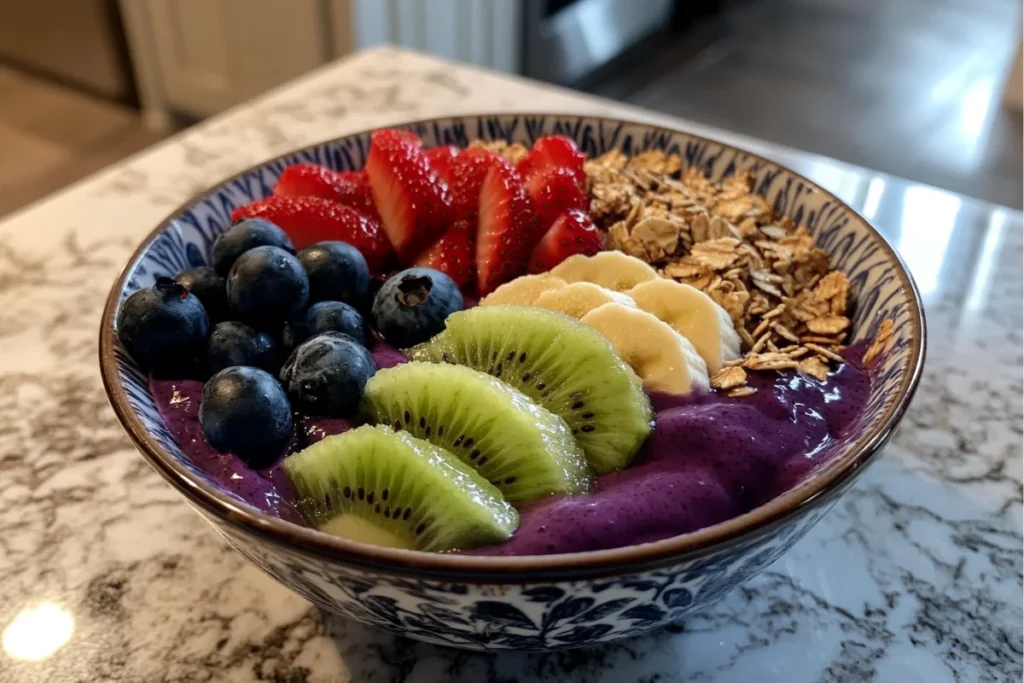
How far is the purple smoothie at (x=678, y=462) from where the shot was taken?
1.82 ft

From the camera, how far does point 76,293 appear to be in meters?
1.08

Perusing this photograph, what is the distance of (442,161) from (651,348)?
1.20 feet

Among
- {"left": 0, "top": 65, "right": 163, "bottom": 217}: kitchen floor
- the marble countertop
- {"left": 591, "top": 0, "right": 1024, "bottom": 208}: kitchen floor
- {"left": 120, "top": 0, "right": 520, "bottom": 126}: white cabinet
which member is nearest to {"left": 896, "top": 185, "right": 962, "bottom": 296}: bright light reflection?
the marble countertop

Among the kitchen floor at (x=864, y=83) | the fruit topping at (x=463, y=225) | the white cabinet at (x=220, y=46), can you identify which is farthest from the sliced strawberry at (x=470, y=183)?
the kitchen floor at (x=864, y=83)

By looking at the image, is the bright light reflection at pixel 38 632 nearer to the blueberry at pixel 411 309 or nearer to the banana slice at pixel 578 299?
the blueberry at pixel 411 309

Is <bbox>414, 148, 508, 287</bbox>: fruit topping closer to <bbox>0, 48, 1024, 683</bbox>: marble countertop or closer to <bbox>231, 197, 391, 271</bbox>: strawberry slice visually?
<bbox>231, 197, 391, 271</bbox>: strawberry slice

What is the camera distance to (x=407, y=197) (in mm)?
885

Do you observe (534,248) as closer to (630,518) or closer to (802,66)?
(630,518)

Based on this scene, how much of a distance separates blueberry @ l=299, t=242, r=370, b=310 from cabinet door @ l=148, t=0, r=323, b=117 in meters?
1.88

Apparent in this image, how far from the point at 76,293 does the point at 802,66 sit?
9.84ft

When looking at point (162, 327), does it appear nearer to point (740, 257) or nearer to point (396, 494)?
point (396, 494)

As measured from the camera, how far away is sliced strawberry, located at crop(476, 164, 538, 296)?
2.81ft

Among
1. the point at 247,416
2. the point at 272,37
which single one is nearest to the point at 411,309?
the point at 247,416

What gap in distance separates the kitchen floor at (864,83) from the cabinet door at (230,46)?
1130 millimetres
